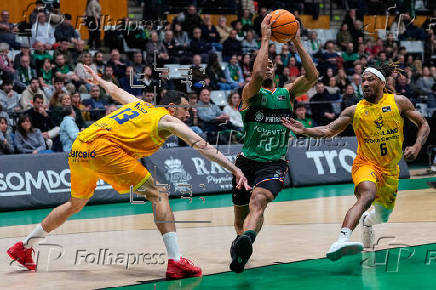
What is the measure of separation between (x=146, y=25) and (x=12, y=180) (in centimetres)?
726

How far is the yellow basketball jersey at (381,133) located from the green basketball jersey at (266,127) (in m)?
1.13

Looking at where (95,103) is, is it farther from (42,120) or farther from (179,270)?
(179,270)

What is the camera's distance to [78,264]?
8039 mm

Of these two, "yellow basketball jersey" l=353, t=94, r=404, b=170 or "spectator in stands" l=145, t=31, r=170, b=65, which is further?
"spectator in stands" l=145, t=31, r=170, b=65

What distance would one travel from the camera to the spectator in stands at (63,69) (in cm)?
1675

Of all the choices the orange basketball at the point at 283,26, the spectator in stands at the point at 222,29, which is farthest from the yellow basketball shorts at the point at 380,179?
the spectator in stands at the point at 222,29

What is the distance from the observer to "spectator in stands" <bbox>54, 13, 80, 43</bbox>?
58.9ft

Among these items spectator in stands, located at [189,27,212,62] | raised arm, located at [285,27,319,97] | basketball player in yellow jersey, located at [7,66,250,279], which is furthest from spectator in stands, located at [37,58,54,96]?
raised arm, located at [285,27,319,97]

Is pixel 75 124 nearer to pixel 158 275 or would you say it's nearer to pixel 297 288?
pixel 158 275

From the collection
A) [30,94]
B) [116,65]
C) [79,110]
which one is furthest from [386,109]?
[116,65]

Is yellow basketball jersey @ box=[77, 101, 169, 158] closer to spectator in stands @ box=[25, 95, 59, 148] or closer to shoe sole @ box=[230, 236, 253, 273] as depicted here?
shoe sole @ box=[230, 236, 253, 273]

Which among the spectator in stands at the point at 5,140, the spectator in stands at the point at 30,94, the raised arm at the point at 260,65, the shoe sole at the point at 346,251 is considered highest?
the raised arm at the point at 260,65

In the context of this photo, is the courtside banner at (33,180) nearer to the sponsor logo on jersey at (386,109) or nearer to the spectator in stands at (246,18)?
the sponsor logo on jersey at (386,109)

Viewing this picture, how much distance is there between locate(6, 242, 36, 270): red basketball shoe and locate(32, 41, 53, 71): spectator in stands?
9810 millimetres
